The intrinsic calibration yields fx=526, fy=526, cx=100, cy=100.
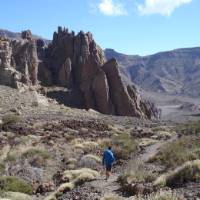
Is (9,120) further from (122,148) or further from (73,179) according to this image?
(73,179)

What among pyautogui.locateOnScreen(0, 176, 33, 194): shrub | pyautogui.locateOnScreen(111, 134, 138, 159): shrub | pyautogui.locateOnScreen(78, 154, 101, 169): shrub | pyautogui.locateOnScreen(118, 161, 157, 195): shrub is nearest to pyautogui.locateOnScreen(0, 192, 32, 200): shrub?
pyautogui.locateOnScreen(0, 176, 33, 194): shrub

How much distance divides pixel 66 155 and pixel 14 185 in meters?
11.3

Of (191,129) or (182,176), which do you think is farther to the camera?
(191,129)

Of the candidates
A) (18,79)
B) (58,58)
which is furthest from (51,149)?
(58,58)

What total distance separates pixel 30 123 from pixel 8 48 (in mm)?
24290

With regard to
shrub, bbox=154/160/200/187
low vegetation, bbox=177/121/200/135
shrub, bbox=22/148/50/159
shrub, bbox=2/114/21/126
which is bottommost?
low vegetation, bbox=177/121/200/135

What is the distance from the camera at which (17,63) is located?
73.6 metres

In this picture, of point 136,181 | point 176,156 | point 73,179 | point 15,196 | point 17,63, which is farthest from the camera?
point 17,63

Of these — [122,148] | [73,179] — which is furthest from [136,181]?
[122,148]

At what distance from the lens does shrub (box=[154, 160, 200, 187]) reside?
62.8ft

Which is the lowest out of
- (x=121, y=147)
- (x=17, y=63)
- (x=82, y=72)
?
(x=121, y=147)

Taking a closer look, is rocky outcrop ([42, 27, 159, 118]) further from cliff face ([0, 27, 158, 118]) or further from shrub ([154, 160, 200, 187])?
shrub ([154, 160, 200, 187])

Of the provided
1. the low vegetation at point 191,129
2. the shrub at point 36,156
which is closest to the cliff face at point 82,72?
the low vegetation at point 191,129

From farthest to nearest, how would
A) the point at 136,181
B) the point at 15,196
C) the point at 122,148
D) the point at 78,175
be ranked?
the point at 122,148, the point at 78,175, the point at 136,181, the point at 15,196
